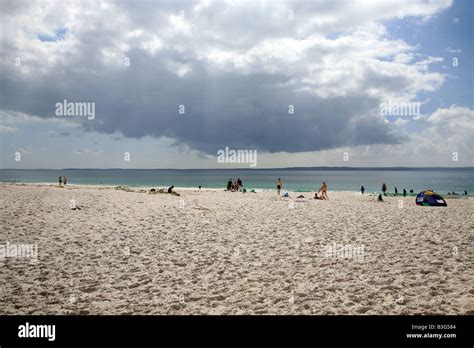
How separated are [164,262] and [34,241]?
5.42 meters

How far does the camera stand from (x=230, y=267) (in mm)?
8758

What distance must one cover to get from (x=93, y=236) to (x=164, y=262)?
446cm

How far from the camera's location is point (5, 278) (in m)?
7.72

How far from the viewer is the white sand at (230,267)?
6434 millimetres

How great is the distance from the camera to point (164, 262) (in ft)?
30.2

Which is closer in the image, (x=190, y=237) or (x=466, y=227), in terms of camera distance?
(x=190, y=237)

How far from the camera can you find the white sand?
6.43 m
